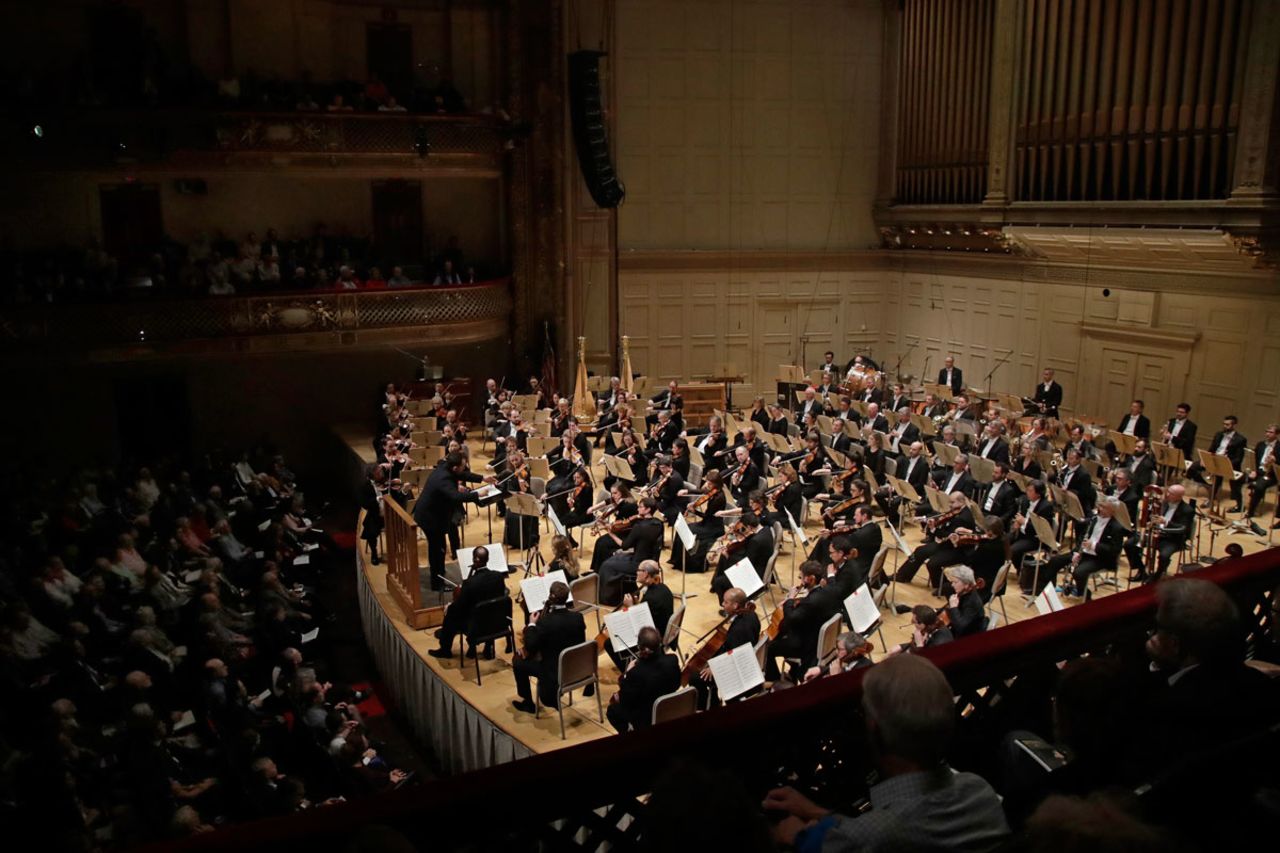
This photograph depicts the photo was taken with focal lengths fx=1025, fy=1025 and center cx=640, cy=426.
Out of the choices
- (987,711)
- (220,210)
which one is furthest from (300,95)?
(987,711)

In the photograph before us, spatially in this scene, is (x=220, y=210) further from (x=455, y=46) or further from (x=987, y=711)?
(x=987, y=711)

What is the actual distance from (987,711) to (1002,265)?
18324 mm

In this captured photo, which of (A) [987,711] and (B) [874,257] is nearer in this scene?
(A) [987,711]

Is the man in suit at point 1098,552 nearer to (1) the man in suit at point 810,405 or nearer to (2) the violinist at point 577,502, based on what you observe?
(2) the violinist at point 577,502

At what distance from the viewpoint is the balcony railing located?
1561 cm

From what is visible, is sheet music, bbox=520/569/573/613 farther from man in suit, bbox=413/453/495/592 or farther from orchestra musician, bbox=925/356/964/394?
orchestra musician, bbox=925/356/964/394

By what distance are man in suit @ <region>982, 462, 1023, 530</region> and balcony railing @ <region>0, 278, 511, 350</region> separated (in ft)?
34.2

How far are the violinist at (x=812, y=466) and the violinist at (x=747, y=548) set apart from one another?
104 inches

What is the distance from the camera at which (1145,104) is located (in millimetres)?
15805

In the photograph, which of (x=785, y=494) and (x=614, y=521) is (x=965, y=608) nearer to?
(x=785, y=494)

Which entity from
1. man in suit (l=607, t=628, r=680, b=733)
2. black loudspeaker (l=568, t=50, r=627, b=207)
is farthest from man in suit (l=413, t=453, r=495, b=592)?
black loudspeaker (l=568, t=50, r=627, b=207)

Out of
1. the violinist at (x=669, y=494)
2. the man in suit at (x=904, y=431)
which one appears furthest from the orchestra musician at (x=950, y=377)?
the violinist at (x=669, y=494)

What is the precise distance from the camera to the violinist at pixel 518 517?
42.1 feet

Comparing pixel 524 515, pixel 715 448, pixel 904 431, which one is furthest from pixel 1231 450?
pixel 524 515
